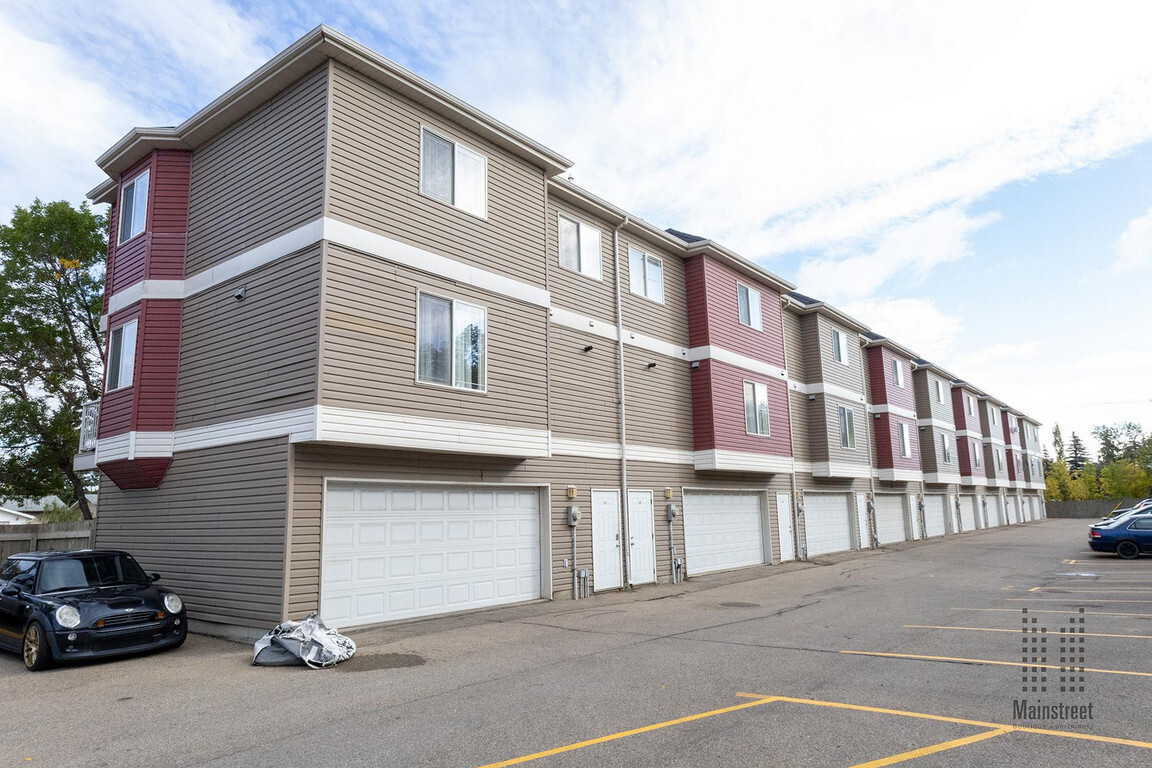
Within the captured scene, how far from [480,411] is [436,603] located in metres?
3.48

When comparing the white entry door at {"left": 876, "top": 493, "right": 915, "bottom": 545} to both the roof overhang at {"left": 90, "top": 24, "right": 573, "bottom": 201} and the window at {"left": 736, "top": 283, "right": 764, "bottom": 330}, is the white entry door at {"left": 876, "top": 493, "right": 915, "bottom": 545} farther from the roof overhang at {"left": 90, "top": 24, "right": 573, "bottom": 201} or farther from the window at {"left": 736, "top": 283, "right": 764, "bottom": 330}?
the roof overhang at {"left": 90, "top": 24, "right": 573, "bottom": 201}

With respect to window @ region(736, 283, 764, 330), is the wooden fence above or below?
below

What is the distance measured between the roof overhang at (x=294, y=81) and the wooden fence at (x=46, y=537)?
26.9 feet

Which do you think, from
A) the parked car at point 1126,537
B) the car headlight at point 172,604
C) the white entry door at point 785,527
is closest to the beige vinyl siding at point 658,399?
the white entry door at point 785,527

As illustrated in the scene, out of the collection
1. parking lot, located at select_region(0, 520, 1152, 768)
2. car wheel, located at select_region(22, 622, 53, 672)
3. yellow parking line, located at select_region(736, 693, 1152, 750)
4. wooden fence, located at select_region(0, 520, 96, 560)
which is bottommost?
parking lot, located at select_region(0, 520, 1152, 768)

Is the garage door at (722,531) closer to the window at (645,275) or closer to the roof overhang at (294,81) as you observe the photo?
the window at (645,275)

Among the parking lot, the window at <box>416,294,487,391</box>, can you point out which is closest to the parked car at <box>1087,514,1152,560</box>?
the parking lot

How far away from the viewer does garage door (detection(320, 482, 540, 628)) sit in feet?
37.1

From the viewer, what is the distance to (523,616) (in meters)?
12.8

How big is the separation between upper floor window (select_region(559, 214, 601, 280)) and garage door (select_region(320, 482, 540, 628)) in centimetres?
564

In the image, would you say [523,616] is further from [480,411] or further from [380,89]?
[380,89]

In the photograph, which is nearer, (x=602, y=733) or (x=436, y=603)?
(x=602, y=733)

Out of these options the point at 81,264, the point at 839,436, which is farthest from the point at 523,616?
the point at 81,264

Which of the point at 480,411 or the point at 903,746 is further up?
the point at 480,411
